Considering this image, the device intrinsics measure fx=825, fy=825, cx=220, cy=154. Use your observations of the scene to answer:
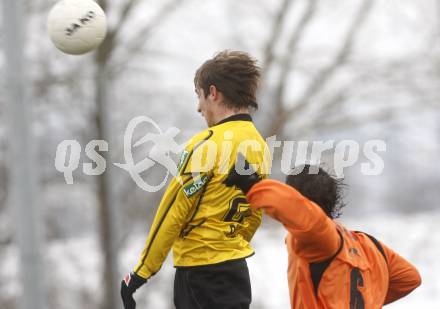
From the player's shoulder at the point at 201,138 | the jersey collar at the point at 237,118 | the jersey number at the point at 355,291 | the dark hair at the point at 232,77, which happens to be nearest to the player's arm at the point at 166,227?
the player's shoulder at the point at 201,138

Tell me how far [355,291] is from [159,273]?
10.2m

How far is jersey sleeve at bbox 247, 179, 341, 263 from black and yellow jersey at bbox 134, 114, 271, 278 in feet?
2.25

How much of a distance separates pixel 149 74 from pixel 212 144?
1002cm

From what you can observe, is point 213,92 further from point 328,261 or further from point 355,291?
point 355,291

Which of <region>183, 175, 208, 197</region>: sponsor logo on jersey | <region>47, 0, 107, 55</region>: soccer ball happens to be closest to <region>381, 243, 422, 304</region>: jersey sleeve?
<region>183, 175, 208, 197</region>: sponsor logo on jersey

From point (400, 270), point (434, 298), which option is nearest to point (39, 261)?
point (400, 270)

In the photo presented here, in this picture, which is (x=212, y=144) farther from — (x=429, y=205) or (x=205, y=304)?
(x=429, y=205)

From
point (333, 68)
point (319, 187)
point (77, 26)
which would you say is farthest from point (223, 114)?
point (333, 68)

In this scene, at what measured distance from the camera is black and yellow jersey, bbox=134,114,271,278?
3816mm

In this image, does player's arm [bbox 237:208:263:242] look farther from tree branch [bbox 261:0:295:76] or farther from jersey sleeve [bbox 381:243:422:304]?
tree branch [bbox 261:0:295:76]

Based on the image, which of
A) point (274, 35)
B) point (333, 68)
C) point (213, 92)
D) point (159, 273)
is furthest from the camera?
point (333, 68)

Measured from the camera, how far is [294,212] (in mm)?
3111

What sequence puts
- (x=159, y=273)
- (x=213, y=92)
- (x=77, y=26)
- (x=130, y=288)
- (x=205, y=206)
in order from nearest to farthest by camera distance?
1. (x=130, y=288)
2. (x=205, y=206)
3. (x=213, y=92)
4. (x=77, y=26)
5. (x=159, y=273)

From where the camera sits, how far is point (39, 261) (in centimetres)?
721
